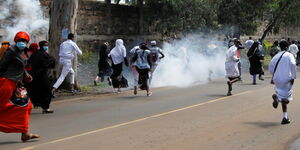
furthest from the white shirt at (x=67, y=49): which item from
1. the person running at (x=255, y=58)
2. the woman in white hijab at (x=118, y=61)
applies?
the person running at (x=255, y=58)

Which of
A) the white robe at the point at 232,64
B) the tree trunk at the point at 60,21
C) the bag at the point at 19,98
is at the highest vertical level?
the tree trunk at the point at 60,21

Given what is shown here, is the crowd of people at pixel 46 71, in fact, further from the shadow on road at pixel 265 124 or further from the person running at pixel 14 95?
the shadow on road at pixel 265 124

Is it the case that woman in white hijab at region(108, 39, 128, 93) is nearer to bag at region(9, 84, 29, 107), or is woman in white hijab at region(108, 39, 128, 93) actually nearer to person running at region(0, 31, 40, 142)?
person running at region(0, 31, 40, 142)

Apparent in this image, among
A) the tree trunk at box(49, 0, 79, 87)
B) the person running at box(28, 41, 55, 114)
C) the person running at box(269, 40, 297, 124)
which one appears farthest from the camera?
the tree trunk at box(49, 0, 79, 87)

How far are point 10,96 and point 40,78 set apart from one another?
3.94 m

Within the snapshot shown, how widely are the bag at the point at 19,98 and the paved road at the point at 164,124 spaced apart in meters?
0.66

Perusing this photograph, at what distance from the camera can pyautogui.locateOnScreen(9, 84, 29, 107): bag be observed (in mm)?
8406

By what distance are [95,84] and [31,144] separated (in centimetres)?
1121

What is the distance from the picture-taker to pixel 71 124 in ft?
35.0

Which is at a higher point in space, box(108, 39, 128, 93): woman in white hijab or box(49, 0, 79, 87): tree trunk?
box(49, 0, 79, 87): tree trunk

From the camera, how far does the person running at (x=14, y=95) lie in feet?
27.2

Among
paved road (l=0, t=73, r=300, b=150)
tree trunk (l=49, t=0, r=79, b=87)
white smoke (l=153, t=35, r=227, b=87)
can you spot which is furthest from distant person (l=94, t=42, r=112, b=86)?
paved road (l=0, t=73, r=300, b=150)

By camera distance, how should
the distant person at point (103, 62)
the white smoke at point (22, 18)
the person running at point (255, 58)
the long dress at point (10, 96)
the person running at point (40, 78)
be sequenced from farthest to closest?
the white smoke at point (22, 18) → the person running at point (255, 58) → the distant person at point (103, 62) → the person running at point (40, 78) → the long dress at point (10, 96)

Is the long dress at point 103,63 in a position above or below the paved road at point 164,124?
above
